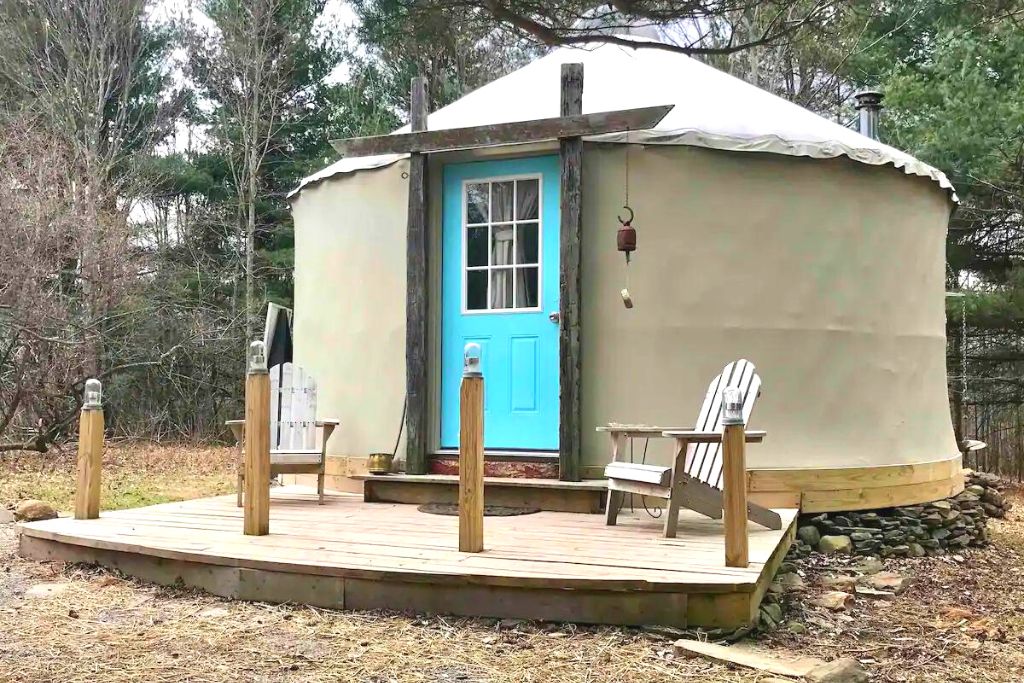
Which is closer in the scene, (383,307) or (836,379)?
(836,379)

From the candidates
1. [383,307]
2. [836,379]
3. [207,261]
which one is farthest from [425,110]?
[207,261]

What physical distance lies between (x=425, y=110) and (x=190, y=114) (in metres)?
10.7

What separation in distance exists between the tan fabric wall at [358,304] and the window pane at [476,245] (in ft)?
1.42

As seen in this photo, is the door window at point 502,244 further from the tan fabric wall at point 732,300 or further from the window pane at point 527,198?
the tan fabric wall at point 732,300

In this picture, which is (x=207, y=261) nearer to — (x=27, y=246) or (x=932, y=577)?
(x=27, y=246)

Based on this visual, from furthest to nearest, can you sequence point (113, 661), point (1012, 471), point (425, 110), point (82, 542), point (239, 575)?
point (1012, 471) < point (425, 110) < point (82, 542) < point (239, 575) < point (113, 661)

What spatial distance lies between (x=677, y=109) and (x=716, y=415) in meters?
2.12

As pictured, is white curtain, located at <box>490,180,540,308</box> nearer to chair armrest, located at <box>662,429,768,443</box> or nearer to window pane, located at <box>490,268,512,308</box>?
window pane, located at <box>490,268,512,308</box>

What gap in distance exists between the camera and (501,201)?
5.59 meters

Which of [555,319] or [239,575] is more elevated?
[555,319]

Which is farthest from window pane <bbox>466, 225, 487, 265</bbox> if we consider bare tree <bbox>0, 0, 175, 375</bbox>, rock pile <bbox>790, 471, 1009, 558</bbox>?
bare tree <bbox>0, 0, 175, 375</bbox>

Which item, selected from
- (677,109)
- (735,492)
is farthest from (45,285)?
(735,492)

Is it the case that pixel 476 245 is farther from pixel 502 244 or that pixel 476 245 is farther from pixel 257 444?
pixel 257 444

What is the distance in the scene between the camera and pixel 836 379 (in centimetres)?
535
